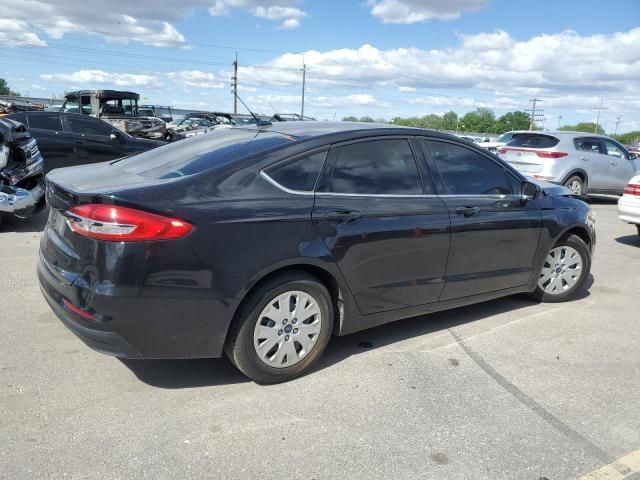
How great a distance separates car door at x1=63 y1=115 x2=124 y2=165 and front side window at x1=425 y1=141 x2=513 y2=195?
25.4ft

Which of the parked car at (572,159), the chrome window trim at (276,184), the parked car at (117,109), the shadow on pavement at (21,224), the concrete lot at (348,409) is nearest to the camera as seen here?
the concrete lot at (348,409)

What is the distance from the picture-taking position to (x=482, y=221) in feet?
14.1

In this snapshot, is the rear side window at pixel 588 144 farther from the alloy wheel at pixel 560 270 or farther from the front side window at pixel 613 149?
the alloy wheel at pixel 560 270

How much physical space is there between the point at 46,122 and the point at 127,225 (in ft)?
28.4

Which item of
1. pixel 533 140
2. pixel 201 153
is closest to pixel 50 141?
pixel 201 153

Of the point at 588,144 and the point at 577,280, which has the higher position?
the point at 588,144

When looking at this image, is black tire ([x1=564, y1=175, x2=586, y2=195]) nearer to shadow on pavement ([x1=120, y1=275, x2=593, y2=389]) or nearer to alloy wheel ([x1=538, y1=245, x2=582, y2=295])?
alloy wheel ([x1=538, y1=245, x2=582, y2=295])

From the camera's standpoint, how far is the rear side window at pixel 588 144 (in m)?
12.5

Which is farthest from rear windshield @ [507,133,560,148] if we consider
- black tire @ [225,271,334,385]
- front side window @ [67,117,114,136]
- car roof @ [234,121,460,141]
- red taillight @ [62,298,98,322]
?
red taillight @ [62,298,98,322]

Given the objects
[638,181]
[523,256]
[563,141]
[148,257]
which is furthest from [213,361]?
[563,141]

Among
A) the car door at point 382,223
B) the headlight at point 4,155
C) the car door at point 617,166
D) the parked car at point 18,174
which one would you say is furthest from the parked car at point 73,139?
the car door at point 617,166

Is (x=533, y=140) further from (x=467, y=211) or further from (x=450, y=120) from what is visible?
(x=450, y=120)

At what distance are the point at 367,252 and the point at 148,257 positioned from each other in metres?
1.40

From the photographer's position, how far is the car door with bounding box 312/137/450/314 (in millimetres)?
3549
